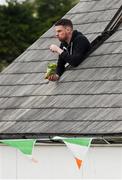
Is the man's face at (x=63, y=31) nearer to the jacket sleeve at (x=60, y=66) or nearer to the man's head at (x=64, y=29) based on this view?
the man's head at (x=64, y=29)

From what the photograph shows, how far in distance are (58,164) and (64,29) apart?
2.20m

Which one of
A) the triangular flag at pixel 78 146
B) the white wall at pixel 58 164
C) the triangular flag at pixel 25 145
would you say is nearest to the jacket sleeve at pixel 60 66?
the white wall at pixel 58 164

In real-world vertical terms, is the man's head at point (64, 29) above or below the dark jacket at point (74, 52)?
above

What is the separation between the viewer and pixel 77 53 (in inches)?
565

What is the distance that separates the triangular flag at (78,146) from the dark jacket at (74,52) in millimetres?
2072

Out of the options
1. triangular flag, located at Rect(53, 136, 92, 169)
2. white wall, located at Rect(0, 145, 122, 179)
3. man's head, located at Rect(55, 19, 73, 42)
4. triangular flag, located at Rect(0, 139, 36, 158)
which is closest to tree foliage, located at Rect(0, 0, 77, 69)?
man's head, located at Rect(55, 19, 73, 42)

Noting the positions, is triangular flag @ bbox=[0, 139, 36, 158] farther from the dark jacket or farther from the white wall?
the dark jacket

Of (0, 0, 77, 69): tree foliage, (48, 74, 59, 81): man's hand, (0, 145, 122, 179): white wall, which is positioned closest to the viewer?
(0, 145, 122, 179): white wall

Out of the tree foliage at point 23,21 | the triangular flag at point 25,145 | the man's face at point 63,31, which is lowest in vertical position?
the triangular flag at point 25,145

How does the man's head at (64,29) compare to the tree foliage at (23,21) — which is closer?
the man's head at (64,29)

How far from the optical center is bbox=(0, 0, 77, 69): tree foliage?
121 feet

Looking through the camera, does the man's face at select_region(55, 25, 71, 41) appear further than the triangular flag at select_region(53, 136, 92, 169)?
Yes

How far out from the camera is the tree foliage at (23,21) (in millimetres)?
37000

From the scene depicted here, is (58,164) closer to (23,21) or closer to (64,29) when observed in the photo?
(64,29)
